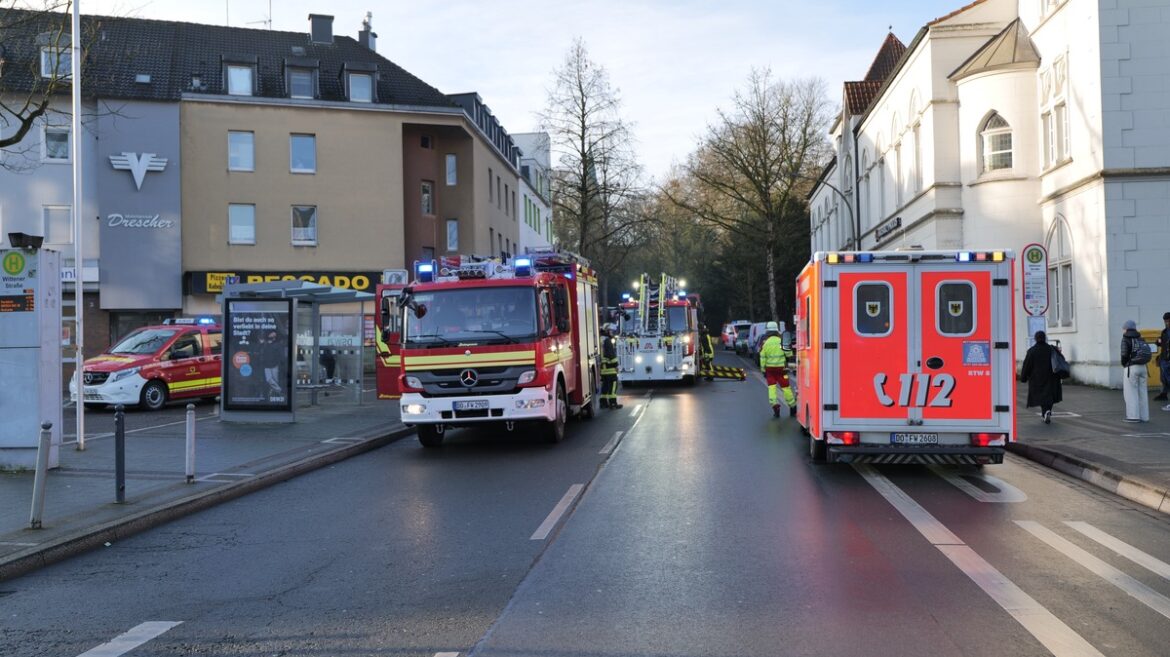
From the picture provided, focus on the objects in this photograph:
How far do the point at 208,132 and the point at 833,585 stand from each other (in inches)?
1425

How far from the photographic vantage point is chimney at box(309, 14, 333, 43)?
139ft

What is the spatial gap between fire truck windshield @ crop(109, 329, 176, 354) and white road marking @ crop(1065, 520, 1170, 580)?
19.9m

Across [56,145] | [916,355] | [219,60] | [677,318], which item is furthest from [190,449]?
[219,60]

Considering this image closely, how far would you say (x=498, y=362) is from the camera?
13.9m

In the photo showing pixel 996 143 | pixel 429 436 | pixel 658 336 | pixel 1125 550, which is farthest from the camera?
pixel 996 143

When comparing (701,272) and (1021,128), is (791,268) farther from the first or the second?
(1021,128)

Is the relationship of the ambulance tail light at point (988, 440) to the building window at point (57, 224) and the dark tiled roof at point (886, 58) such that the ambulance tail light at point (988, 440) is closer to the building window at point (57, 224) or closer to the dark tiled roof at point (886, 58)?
the building window at point (57, 224)

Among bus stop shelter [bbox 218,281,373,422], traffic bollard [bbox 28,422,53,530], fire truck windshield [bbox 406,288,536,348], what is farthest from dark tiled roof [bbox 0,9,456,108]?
traffic bollard [bbox 28,422,53,530]

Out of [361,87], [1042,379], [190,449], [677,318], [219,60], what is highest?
[219,60]

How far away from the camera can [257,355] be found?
18078 mm

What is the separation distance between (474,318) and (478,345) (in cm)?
52

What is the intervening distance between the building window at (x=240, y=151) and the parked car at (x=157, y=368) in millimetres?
15424

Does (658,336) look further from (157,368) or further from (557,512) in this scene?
(557,512)

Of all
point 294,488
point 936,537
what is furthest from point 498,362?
point 936,537
